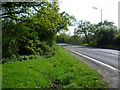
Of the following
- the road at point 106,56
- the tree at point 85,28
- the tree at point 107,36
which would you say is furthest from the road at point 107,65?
the tree at point 85,28

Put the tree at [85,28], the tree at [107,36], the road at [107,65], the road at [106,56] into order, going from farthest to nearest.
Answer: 1. the tree at [85,28]
2. the tree at [107,36]
3. the road at [106,56]
4. the road at [107,65]

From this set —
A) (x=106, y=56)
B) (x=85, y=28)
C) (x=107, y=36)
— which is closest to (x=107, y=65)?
(x=106, y=56)

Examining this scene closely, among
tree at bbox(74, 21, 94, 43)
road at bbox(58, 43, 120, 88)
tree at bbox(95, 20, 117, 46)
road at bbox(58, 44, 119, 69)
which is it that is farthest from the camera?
tree at bbox(74, 21, 94, 43)

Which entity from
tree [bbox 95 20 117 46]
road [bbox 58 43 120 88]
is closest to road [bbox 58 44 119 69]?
road [bbox 58 43 120 88]

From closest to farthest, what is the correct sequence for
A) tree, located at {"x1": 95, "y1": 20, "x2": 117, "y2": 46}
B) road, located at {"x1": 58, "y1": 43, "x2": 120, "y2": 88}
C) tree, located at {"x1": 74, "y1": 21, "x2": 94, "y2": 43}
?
road, located at {"x1": 58, "y1": 43, "x2": 120, "y2": 88} → tree, located at {"x1": 95, "y1": 20, "x2": 117, "y2": 46} → tree, located at {"x1": 74, "y1": 21, "x2": 94, "y2": 43}

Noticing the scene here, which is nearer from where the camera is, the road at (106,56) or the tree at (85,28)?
the road at (106,56)

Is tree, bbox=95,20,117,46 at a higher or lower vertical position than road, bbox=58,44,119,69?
higher

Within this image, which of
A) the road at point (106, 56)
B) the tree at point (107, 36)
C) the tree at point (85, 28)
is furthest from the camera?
the tree at point (85, 28)

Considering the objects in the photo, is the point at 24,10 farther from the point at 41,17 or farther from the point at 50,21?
the point at 50,21

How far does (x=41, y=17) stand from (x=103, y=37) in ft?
105

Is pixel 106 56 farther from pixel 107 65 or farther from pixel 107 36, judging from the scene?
pixel 107 36

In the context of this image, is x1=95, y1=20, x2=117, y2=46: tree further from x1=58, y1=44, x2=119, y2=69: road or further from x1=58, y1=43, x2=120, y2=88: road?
x1=58, y1=43, x2=120, y2=88: road

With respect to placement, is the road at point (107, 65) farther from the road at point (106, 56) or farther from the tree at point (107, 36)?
the tree at point (107, 36)

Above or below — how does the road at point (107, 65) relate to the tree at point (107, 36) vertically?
below
